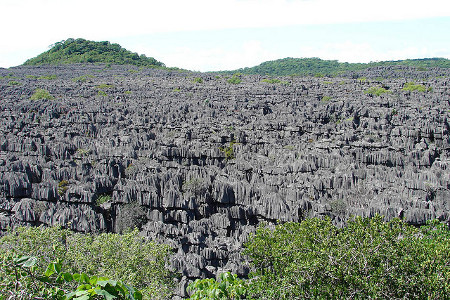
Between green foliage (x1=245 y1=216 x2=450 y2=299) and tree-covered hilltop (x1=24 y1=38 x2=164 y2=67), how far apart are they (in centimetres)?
11200

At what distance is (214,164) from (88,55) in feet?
324

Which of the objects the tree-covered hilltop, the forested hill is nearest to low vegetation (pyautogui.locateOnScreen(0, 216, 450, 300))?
the tree-covered hilltop

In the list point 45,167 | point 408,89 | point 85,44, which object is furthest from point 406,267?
point 85,44

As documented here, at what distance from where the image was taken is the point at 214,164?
102 feet

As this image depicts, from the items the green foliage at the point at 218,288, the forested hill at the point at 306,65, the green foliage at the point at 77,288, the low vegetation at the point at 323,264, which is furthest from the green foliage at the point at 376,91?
the forested hill at the point at 306,65

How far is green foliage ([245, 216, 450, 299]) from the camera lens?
9.49 metres

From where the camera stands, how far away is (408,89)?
224 ft

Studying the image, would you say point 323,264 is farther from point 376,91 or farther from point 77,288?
point 376,91

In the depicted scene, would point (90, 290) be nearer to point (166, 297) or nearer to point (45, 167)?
point (166, 297)

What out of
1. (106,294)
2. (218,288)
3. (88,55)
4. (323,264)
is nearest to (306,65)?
(88,55)

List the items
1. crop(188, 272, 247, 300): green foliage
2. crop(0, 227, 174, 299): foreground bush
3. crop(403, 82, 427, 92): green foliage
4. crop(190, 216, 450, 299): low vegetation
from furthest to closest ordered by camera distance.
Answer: crop(403, 82, 427, 92): green foliage, crop(0, 227, 174, 299): foreground bush, crop(190, 216, 450, 299): low vegetation, crop(188, 272, 247, 300): green foliage

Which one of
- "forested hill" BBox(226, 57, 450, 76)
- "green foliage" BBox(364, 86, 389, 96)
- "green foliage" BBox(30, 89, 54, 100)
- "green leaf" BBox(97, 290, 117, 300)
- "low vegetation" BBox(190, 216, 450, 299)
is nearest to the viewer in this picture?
"green leaf" BBox(97, 290, 117, 300)

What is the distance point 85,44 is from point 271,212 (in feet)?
393

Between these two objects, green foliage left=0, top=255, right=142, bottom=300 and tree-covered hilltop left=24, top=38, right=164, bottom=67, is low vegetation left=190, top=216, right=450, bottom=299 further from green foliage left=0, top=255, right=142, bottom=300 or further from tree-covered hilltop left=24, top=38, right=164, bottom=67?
tree-covered hilltop left=24, top=38, right=164, bottom=67
